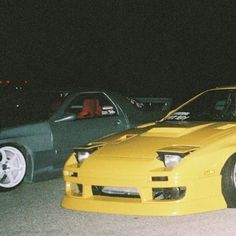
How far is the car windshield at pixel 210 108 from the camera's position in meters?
6.79

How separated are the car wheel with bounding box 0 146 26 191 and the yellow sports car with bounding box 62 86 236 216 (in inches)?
58.0

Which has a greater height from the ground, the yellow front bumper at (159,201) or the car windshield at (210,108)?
the car windshield at (210,108)

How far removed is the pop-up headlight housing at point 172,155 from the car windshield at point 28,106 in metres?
2.72

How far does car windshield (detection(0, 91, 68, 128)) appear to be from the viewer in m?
7.73

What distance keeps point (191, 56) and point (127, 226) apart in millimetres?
35221

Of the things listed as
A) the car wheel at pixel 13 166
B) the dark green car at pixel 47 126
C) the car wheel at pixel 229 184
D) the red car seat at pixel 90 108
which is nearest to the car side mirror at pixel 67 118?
the dark green car at pixel 47 126

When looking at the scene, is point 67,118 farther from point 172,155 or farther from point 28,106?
point 172,155

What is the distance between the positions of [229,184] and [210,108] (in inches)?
66.8

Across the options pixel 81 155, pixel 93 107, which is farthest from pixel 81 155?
pixel 93 107

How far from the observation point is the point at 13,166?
7.47 metres

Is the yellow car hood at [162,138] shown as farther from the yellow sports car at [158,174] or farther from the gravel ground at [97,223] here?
the gravel ground at [97,223]

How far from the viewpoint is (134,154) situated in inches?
223

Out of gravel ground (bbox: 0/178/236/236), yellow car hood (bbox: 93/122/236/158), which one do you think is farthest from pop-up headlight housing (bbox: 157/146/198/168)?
gravel ground (bbox: 0/178/236/236)

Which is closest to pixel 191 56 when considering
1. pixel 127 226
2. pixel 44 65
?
pixel 44 65
